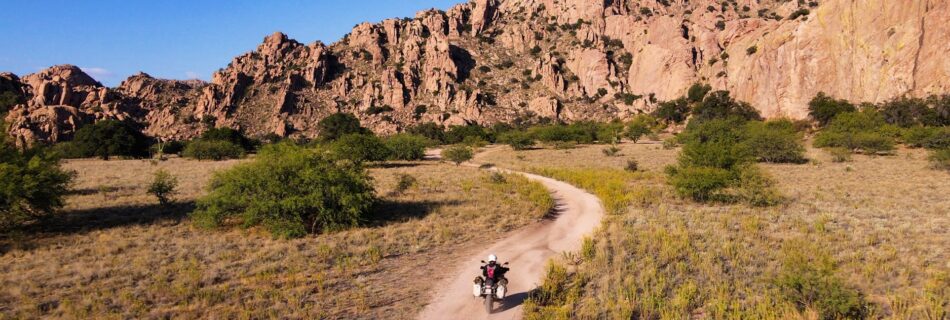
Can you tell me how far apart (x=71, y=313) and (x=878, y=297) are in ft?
59.9

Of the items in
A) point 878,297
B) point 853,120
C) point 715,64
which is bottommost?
point 878,297

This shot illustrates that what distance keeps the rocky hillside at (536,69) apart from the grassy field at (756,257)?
60.7 m

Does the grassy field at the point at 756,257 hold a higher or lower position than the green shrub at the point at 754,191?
lower

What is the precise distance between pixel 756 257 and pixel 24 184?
83.7 ft

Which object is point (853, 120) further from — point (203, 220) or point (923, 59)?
point (203, 220)

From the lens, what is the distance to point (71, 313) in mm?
9148

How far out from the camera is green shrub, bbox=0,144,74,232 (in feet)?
49.9

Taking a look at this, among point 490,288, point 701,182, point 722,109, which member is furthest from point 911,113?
point 490,288

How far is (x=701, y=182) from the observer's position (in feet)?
74.2

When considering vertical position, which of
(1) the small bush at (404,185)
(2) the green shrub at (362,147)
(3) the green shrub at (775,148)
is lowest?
(1) the small bush at (404,185)

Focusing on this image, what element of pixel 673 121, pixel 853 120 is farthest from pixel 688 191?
pixel 673 121

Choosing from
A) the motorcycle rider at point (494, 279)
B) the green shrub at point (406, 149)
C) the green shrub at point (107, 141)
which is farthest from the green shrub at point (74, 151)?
the motorcycle rider at point (494, 279)

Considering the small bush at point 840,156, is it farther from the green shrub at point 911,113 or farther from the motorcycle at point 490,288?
the motorcycle at point 490,288

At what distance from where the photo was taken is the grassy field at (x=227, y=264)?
9.73 m
